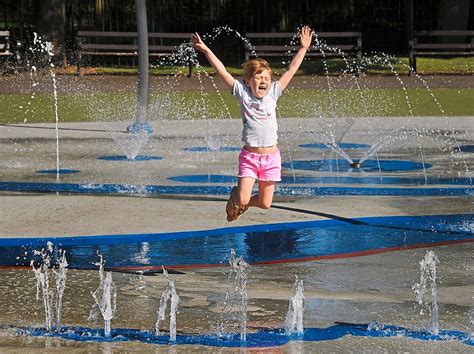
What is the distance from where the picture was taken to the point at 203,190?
13.3 meters

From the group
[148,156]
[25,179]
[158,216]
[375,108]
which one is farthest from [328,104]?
[158,216]

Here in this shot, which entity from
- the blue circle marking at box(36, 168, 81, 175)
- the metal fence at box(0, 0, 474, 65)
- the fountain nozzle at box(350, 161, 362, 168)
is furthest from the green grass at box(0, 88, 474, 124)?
the metal fence at box(0, 0, 474, 65)

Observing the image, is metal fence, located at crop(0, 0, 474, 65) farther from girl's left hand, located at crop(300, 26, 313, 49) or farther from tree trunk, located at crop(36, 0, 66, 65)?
girl's left hand, located at crop(300, 26, 313, 49)

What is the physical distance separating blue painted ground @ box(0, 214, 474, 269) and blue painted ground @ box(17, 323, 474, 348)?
6.79 ft

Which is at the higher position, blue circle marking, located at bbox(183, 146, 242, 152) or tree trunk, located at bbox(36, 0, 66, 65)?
tree trunk, located at bbox(36, 0, 66, 65)

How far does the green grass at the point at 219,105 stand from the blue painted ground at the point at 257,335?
14.5m

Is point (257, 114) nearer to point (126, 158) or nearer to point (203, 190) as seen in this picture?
point (203, 190)

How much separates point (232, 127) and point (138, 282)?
11.5 m

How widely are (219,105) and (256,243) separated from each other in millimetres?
14600

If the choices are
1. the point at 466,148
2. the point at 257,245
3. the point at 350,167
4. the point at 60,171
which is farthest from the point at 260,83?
the point at 466,148

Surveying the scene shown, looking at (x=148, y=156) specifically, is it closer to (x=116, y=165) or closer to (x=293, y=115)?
(x=116, y=165)

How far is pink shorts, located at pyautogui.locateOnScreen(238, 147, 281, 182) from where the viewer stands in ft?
30.0

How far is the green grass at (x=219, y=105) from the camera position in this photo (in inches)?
899

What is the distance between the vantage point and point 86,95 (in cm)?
2744
